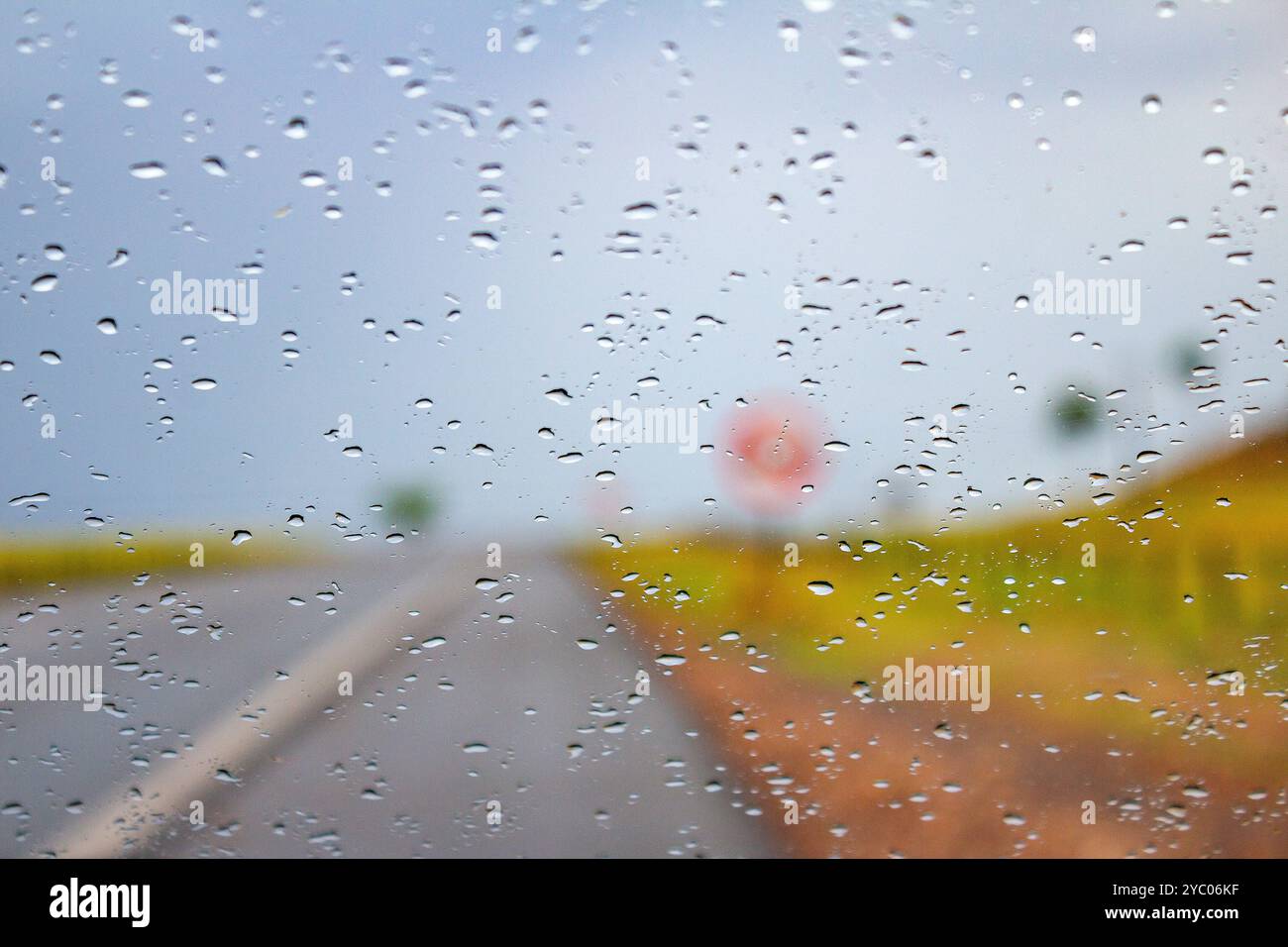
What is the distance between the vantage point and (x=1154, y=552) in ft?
6.93

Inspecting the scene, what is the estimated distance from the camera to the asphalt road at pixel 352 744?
6.14 feet

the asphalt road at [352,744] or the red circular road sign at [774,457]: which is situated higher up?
the red circular road sign at [774,457]

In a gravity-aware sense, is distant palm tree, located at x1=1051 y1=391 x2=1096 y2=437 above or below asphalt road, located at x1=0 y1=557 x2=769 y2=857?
above

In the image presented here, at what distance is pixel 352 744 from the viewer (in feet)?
6.65

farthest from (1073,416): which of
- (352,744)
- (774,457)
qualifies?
(352,744)

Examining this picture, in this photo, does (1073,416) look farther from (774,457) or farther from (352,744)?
(352,744)

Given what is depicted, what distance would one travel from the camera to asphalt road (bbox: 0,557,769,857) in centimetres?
187

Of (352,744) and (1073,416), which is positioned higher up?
(1073,416)
